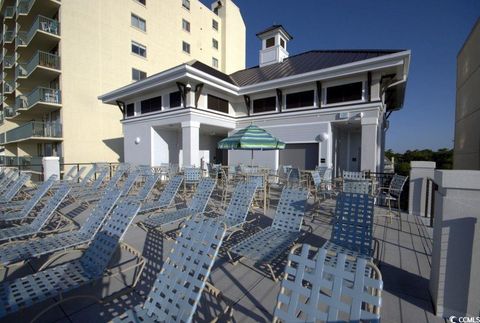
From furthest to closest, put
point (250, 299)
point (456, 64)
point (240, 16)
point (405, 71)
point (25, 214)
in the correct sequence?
point (240, 16) < point (456, 64) < point (405, 71) < point (25, 214) < point (250, 299)

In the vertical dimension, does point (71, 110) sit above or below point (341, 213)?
above

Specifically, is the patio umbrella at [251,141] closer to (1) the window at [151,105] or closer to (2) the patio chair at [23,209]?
(2) the patio chair at [23,209]

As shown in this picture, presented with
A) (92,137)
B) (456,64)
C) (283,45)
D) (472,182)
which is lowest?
(472,182)

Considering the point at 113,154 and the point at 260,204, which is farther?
the point at 113,154

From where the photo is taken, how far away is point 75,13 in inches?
576

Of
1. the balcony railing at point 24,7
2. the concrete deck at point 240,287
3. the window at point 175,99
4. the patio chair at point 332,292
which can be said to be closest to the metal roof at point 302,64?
the window at point 175,99

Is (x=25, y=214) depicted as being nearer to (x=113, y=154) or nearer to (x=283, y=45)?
(x=113, y=154)

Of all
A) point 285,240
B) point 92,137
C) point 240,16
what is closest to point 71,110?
point 92,137

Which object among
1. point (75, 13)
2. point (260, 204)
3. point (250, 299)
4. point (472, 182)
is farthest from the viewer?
→ point (75, 13)

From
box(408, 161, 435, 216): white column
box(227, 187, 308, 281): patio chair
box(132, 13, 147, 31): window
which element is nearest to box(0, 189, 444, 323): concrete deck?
box(227, 187, 308, 281): patio chair

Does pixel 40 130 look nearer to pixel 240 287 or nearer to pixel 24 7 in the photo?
pixel 24 7

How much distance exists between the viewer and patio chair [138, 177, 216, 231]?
4035 millimetres

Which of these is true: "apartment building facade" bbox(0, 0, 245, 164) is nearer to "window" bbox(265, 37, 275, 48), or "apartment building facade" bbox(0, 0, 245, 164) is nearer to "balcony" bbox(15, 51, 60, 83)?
"balcony" bbox(15, 51, 60, 83)

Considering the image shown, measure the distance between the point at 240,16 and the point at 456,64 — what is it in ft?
78.3
